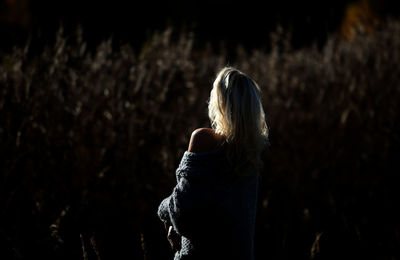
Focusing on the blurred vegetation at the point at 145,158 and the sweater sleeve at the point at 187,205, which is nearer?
the sweater sleeve at the point at 187,205

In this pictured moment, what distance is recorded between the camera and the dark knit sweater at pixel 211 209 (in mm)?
1416

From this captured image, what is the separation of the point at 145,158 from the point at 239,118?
1.62 metres

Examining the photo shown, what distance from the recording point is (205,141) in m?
1.46

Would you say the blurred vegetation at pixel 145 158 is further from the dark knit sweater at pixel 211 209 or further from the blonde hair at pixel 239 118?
the blonde hair at pixel 239 118

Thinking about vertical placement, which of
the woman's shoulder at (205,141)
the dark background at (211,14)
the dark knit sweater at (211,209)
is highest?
the dark background at (211,14)

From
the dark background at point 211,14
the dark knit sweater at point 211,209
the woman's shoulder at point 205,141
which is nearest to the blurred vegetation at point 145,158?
the dark knit sweater at point 211,209

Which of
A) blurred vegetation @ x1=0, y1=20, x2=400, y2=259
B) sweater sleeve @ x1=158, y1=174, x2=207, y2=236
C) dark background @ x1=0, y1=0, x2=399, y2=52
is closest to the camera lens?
sweater sleeve @ x1=158, y1=174, x2=207, y2=236

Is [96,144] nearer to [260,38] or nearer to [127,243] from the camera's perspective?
[127,243]

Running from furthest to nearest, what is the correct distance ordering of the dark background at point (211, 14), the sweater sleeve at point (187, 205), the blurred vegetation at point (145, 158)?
the dark background at point (211, 14)
the blurred vegetation at point (145, 158)
the sweater sleeve at point (187, 205)

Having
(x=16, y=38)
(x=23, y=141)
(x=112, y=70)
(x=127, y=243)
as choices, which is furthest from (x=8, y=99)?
(x=127, y=243)

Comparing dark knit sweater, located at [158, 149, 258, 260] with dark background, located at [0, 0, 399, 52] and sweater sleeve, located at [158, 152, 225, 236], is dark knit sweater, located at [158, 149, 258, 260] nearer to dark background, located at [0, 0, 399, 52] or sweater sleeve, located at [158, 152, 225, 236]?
sweater sleeve, located at [158, 152, 225, 236]

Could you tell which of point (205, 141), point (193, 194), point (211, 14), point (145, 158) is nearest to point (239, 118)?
point (205, 141)

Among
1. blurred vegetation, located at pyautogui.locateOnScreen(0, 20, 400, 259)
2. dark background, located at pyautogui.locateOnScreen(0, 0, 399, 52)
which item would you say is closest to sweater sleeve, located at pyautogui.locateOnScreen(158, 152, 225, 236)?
blurred vegetation, located at pyautogui.locateOnScreen(0, 20, 400, 259)

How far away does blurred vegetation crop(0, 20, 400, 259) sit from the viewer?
7.78ft
